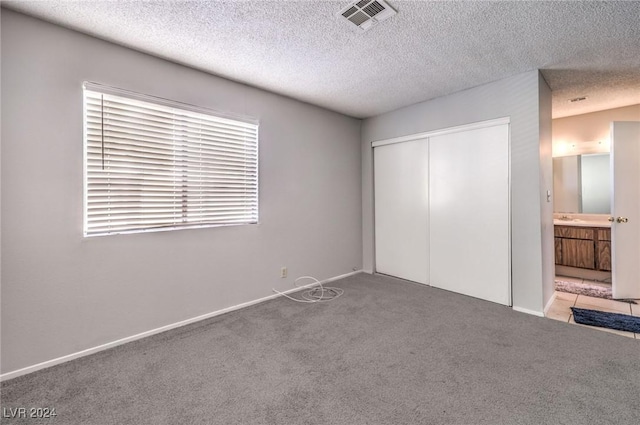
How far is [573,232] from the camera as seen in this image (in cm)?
434

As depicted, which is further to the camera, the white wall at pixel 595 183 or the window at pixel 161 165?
the white wall at pixel 595 183

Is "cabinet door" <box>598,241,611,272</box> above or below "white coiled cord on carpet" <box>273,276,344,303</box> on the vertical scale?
above

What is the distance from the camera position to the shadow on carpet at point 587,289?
3549mm

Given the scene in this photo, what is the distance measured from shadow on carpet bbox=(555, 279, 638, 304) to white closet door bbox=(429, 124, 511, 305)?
1.32 metres

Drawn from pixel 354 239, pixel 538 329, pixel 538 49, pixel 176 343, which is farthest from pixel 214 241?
pixel 538 49

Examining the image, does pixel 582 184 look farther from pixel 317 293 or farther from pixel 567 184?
pixel 317 293

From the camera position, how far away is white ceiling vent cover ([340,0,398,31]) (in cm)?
192

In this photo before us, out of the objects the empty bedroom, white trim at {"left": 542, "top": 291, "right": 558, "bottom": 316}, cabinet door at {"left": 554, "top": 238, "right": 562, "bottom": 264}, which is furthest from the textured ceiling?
white trim at {"left": 542, "top": 291, "right": 558, "bottom": 316}

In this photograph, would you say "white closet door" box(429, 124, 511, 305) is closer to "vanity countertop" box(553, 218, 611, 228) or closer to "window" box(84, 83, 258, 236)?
"vanity countertop" box(553, 218, 611, 228)

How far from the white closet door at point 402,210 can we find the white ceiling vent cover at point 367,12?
218cm

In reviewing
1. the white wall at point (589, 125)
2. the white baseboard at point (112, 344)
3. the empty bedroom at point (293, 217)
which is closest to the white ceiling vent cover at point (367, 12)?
the empty bedroom at point (293, 217)

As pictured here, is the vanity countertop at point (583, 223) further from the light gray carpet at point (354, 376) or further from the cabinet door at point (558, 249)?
the light gray carpet at point (354, 376)

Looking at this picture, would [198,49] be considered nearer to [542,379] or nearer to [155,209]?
[155,209]

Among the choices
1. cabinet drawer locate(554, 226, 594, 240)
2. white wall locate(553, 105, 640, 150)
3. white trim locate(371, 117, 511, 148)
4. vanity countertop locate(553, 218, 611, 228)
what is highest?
white wall locate(553, 105, 640, 150)
